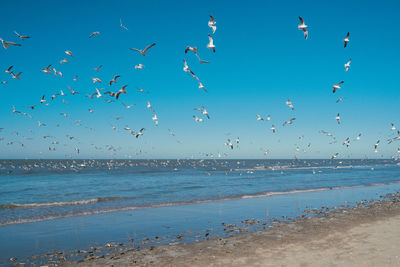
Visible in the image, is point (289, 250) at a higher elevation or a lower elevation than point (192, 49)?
lower

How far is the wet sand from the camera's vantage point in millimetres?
9039

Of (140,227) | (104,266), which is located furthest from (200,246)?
(140,227)

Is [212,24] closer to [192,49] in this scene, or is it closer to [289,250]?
[192,49]

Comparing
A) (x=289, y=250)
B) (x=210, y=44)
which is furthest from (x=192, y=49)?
(x=289, y=250)

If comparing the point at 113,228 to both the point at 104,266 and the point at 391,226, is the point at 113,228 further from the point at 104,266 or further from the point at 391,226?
the point at 391,226

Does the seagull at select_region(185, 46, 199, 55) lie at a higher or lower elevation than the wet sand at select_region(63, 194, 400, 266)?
higher

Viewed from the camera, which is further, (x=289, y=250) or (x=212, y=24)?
(x=212, y=24)

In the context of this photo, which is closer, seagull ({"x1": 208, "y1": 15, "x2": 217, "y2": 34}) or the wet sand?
the wet sand

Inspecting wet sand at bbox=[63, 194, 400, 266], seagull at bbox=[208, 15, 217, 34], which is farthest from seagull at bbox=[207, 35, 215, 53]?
wet sand at bbox=[63, 194, 400, 266]

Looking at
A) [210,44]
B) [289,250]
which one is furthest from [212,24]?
[289,250]

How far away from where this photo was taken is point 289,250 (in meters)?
10.2

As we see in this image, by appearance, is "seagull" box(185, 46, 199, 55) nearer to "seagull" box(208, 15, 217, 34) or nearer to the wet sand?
"seagull" box(208, 15, 217, 34)

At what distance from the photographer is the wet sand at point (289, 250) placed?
9039 millimetres

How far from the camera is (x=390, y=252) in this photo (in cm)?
931
